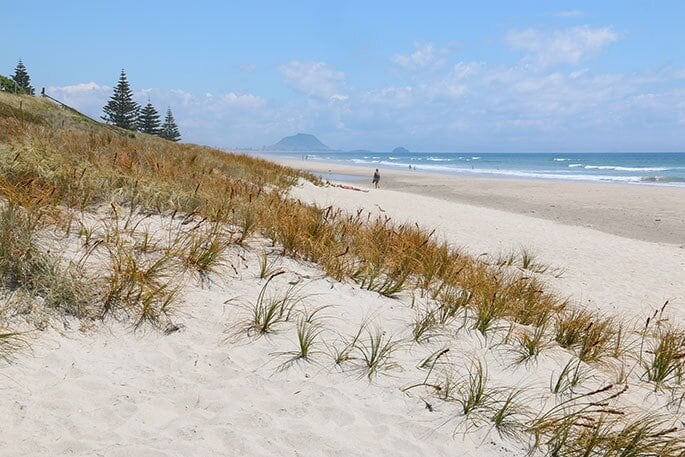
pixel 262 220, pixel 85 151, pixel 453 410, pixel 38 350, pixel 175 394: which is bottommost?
pixel 453 410

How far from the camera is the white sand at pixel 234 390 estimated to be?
2.53 meters

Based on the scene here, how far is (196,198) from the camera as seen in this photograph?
627cm

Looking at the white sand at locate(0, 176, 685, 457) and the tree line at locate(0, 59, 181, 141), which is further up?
the tree line at locate(0, 59, 181, 141)

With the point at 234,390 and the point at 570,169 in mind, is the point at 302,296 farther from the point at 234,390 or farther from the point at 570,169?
the point at 570,169

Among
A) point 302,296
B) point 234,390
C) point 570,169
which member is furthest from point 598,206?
point 570,169

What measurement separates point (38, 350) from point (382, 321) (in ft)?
9.21

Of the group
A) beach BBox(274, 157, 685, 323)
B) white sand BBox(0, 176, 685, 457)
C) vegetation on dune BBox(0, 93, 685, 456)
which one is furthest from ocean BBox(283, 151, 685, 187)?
white sand BBox(0, 176, 685, 457)

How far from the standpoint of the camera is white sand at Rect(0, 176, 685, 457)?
99.6 inches

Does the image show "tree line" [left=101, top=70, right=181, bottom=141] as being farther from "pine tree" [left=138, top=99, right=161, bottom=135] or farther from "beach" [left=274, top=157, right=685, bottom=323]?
"beach" [left=274, top=157, right=685, bottom=323]

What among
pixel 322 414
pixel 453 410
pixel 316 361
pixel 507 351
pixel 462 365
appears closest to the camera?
pixel 322 414

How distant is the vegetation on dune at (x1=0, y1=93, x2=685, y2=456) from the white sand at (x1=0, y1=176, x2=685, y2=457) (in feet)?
0.38

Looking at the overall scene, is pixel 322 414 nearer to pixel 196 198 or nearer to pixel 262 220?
pixel 262 220

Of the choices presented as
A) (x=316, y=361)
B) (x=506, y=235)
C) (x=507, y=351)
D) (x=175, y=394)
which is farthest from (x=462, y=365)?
(x=506, y=235)

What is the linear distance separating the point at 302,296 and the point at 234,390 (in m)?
1.46
